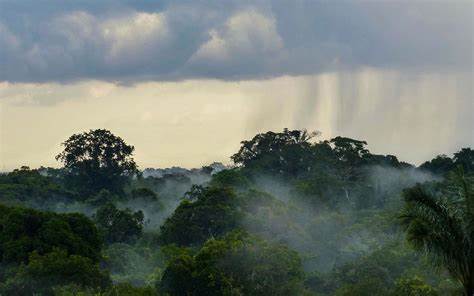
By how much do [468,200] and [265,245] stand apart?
26.3m

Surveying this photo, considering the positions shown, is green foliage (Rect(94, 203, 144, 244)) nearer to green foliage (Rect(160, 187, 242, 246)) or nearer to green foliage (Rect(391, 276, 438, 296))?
green foliage (Rect(160, 187, 242, 246))

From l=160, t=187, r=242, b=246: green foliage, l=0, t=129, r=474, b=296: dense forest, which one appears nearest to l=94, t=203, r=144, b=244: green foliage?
l=0, t=129, r=474, b=296: dense forest

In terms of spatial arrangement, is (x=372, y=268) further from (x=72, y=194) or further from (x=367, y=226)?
(x=72, y=194)

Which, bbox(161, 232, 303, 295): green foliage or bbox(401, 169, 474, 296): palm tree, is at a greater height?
bbox(401, 169, 474, 296): palm tree

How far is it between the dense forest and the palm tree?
38mm

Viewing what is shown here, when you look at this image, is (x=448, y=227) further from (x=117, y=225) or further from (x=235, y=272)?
(x=117, y=225)

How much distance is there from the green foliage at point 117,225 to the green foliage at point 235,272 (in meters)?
35.2

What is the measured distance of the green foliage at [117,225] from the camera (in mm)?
88812

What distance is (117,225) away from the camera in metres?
89.0

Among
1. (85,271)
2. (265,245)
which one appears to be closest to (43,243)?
(85,271)

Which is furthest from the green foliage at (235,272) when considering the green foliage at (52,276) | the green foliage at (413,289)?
the green foliage at (413,289)

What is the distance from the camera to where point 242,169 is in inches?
5546

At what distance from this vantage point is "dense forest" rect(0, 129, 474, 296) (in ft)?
113

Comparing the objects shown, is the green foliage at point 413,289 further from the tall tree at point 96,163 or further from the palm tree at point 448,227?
the tall tree at point 96,163
